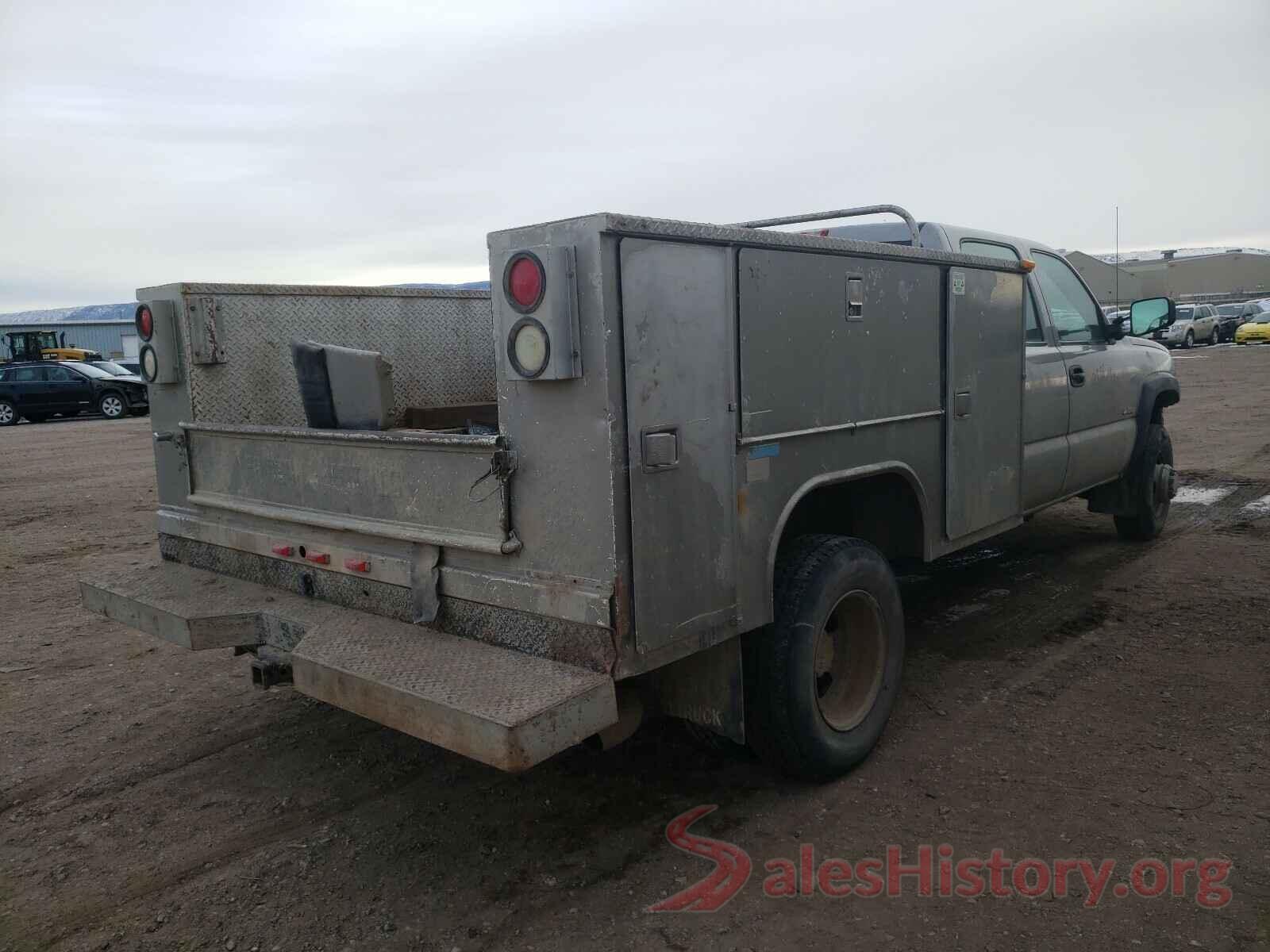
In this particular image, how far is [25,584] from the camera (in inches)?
285

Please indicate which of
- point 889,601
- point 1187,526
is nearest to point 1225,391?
point 1187,526

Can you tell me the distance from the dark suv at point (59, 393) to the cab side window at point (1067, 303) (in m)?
23.1

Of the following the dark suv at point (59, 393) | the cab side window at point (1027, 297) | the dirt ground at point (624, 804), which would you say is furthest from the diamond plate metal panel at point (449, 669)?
the dark suv at point (59, 393)

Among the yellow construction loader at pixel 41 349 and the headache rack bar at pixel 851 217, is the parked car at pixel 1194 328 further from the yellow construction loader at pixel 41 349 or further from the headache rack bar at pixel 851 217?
the yellow construction loader at pixel 41 349

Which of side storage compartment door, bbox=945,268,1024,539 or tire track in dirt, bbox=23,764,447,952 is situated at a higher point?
side storage compartment door, bbox=945,268,1024,539

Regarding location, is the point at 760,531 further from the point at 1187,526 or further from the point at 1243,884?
the point at 1187,526

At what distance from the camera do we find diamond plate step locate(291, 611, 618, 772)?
98.7 inches

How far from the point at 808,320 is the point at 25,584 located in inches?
257

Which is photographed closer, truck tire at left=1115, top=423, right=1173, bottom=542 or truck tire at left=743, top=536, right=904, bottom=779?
truck tire at left=743, top=536, right=904, bottom=779

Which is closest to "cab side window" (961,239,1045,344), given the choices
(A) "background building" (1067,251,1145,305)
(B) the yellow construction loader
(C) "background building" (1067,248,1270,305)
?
(B) the yellow construction loader

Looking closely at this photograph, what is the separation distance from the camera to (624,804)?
11.7ft

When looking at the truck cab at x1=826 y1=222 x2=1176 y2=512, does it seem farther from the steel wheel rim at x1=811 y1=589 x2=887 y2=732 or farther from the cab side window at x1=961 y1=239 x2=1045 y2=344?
the steel wheel rim at x1=811 y1=589 x2=887 y2=732

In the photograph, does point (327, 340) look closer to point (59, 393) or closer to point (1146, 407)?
point (1146, 407)

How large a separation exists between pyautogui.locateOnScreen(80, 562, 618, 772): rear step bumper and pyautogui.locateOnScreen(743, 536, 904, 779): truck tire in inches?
32.0
